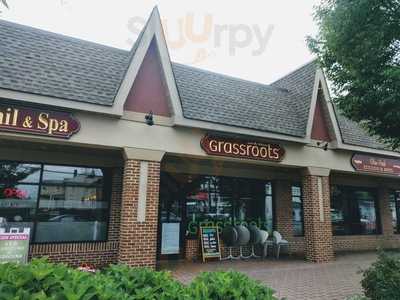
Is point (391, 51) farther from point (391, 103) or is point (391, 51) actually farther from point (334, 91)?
point (334, 91)

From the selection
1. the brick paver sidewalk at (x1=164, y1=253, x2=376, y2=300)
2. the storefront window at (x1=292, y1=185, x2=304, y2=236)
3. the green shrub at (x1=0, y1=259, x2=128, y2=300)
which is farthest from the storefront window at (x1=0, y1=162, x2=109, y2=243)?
the storefront window at (x1=292, y1=185, x2=304, y2=236)

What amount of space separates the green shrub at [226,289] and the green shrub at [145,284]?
6.7 inches

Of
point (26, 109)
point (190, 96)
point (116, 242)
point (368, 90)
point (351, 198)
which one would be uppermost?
point (190, 96)

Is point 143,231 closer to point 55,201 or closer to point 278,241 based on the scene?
point 55,201

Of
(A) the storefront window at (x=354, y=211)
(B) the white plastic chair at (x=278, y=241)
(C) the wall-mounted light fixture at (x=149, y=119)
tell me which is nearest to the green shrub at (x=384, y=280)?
(C) the wall-mounted light fixture at (x=149, y=119)

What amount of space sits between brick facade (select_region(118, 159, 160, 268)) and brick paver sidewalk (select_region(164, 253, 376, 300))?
3.97 feet

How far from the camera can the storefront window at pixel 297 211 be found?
14.9 metres

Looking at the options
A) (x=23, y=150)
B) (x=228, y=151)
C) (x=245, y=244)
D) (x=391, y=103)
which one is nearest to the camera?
(x=391, y=103)

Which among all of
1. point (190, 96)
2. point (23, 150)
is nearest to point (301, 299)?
point (190, 96)

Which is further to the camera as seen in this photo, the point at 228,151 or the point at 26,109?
the point at 228,151

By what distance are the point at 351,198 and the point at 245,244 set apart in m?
7.24

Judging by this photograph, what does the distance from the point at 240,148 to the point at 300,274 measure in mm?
4256

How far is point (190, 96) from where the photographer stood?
11008mm

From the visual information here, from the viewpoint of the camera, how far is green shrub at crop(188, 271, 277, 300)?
3344mm
